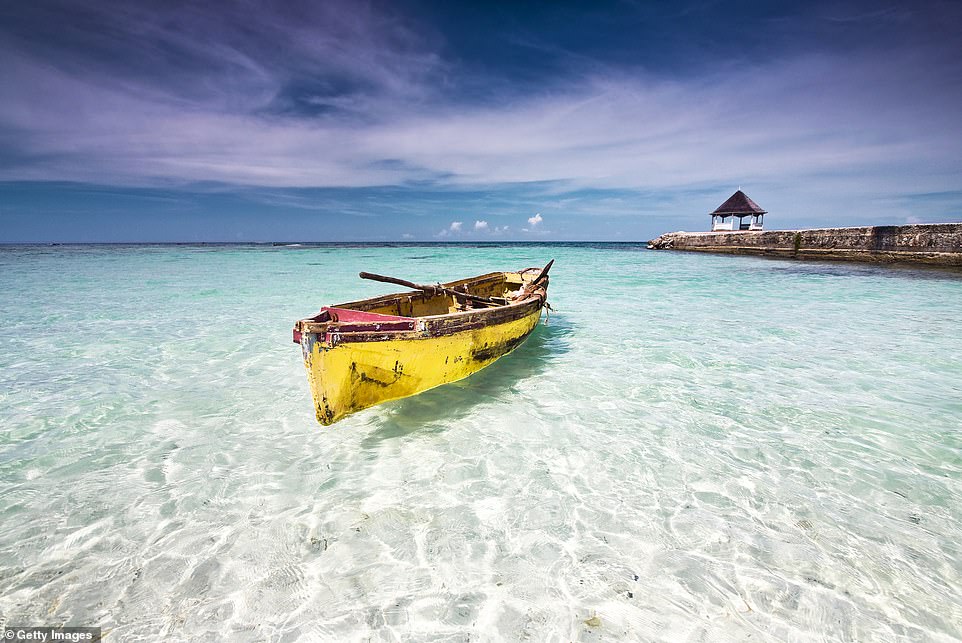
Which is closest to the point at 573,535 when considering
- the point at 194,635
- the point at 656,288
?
the point at 194,635

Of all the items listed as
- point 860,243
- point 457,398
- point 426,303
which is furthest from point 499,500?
point 860,243

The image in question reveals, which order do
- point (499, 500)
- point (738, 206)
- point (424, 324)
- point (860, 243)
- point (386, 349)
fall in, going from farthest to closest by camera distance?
point (738, 206) → point (860, 243) → point (424, 324) → point (386, 349) → point (499, 500)

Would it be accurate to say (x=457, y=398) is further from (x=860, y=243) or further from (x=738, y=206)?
(x=738, y=206)

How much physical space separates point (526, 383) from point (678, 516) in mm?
3425

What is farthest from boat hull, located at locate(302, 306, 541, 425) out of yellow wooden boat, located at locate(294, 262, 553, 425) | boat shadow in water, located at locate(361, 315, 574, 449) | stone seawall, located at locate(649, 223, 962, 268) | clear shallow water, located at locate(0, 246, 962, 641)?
stone seawall, located at locate(649, 223, 962, 268)

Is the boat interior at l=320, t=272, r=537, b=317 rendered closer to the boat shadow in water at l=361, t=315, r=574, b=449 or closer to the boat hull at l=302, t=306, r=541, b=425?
the boat hull at l=302, t=306, r=541, b=425

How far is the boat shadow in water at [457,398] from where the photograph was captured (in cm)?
536

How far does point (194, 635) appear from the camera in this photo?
2.65m

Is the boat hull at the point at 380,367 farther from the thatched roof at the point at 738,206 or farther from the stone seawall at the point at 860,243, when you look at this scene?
the thatched roof at the point at 738,206

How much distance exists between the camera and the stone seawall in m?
25.1

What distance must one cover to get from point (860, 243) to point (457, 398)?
38065mm

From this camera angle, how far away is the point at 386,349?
4836mm

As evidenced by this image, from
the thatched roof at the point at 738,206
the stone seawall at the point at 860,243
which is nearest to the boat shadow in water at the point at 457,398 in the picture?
the stone seawall at the point at 860,243

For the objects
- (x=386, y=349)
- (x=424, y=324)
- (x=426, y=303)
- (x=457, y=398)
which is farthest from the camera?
(x=426, y=303)
